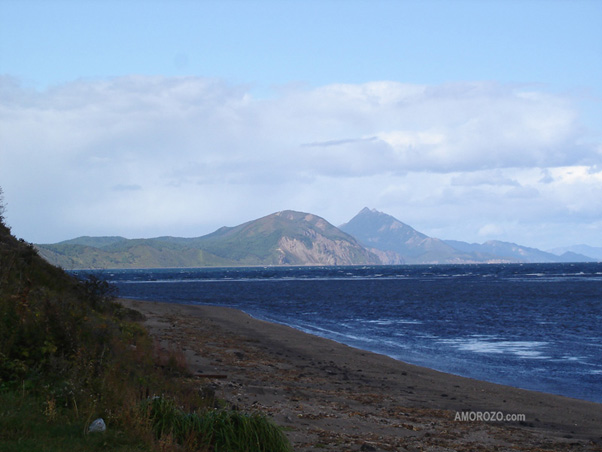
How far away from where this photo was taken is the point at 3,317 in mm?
9844

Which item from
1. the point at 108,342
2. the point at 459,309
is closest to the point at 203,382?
the point at 108,342

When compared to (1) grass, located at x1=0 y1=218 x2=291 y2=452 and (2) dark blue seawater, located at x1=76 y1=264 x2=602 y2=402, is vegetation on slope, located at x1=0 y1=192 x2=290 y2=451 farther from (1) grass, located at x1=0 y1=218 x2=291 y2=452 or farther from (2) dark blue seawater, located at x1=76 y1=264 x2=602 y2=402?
(2) dark blue seawater, located at x1=76 y1=264 x2=602 y2=402

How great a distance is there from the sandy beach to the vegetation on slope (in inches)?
58.1

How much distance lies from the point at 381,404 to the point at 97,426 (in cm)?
720

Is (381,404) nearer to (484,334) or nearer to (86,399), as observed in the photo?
(86,399)

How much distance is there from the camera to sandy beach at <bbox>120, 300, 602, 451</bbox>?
10328mm

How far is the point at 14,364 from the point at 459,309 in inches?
1691

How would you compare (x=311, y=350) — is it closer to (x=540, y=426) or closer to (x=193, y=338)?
(x=193, y=338)

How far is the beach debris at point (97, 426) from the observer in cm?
764

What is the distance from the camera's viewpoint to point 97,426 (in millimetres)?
7688

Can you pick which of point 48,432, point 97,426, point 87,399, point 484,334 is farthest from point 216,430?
point 484,334

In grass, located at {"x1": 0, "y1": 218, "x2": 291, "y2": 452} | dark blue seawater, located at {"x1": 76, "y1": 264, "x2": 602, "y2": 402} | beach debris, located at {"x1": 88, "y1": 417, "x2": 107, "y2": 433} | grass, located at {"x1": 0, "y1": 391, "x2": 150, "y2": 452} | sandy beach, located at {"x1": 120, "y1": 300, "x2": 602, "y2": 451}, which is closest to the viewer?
grass, located at {"x1": 0, "y1": 391, "x2": 150, "y2": 452}

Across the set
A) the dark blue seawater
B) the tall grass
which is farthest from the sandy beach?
the dark blue seawater

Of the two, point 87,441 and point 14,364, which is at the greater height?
point 14,364
